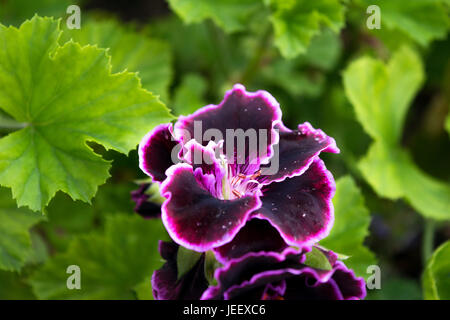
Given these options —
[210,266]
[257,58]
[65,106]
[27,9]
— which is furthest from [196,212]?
[27,9]

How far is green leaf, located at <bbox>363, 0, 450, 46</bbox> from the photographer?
1.91 metres

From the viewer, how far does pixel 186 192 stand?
3.53 feet

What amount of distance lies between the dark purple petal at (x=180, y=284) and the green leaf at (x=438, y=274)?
23.3 inches

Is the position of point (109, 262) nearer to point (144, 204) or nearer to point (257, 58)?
point (144, 204)

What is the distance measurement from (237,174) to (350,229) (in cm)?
47

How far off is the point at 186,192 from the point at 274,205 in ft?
0.58

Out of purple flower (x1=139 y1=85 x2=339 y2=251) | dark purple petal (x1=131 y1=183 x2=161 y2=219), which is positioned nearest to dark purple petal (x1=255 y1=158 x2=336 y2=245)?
purple flower (x1=139 y1=85 x2=339 y2=251)

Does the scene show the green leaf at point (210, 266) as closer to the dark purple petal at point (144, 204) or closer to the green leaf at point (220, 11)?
the dark purple petal at point (144, 204)

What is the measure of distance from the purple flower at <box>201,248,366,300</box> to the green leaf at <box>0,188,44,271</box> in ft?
2.22

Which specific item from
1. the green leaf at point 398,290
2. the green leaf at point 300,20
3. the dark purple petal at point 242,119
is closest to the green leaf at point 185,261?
the dark purple petal at point 242,119

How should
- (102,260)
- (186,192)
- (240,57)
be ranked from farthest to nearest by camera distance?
(240,57) < (102,260) < (186,192)
